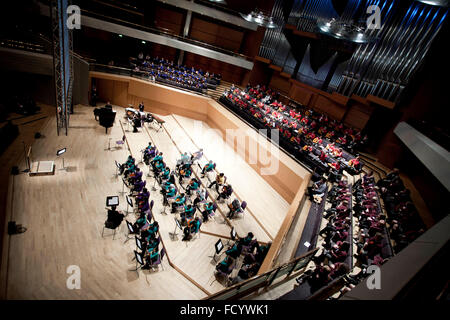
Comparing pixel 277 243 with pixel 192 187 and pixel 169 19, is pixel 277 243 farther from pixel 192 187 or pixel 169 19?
pixel 169 19

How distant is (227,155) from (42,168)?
787 cm

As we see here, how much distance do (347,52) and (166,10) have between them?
41.2 ft

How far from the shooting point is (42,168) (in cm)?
768

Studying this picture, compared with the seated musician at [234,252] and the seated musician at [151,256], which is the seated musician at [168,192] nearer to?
the seated musician at [151,256]

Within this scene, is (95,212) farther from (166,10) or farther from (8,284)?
(166,10)

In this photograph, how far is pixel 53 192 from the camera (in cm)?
716

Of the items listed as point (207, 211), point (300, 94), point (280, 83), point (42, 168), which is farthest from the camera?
point (280, 83)

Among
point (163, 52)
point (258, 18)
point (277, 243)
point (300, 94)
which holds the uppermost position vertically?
point (258, 18)

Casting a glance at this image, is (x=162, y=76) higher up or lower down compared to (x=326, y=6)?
lower down

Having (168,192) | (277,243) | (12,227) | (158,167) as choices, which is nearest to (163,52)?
(158,167)

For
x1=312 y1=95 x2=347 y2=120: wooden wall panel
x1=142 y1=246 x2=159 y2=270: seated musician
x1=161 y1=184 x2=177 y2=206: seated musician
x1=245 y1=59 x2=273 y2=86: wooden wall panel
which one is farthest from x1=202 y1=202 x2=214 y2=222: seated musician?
x1=245 y1=59 x2=273 y2=86: wooden wall panel

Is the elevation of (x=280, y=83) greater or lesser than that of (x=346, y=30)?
lesser

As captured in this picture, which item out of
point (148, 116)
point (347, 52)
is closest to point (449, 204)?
point (347, 52)

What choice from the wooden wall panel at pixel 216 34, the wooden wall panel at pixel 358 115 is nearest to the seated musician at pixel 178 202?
the wooden wall panel at pixel 358 115
